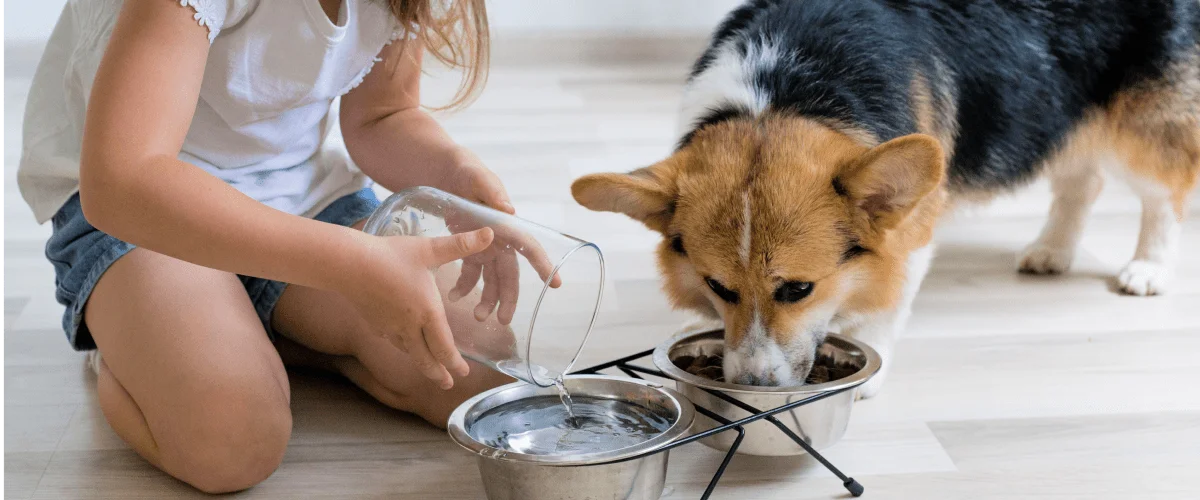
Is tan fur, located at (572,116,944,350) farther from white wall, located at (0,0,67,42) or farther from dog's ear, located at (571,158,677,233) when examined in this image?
white wall, located at (0,0,67,42)

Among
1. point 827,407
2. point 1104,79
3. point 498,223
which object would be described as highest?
point 498,223

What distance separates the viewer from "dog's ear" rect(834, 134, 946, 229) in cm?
128

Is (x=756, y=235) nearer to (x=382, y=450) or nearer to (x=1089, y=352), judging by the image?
(x=382, y=450)

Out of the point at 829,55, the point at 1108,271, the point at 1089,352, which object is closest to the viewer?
the point at 829,55

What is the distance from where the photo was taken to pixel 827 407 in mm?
1318

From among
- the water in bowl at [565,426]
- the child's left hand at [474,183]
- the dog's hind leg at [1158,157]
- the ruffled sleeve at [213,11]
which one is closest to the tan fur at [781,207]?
the child's left hand at [474,183]

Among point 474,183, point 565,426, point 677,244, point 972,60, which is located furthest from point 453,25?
point 972,60

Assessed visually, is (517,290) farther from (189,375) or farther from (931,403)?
(931,403)

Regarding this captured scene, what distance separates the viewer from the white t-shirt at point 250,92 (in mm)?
1408

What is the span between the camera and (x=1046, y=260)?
2199 mm

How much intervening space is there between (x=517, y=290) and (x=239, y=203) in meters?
0.30

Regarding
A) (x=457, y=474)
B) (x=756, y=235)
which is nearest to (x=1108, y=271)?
(x=756, y=235)

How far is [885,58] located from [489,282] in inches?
32.9

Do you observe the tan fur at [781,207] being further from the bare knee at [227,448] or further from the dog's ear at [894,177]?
the bare knee at [227,448]
